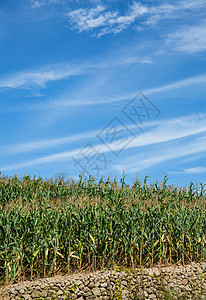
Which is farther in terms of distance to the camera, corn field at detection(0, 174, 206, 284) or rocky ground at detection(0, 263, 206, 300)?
corn field at detection(0, 174, 206, 284)

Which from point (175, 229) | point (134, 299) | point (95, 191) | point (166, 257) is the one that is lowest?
point (134, 299)

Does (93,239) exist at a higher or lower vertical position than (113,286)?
higher

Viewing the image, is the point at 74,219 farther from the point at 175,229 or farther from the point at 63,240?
the point at 175,229

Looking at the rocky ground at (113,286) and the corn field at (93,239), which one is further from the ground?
the corn field at (93,239)

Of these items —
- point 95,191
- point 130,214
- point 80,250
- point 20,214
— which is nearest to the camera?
point 80,250

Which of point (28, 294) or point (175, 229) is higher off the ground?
point (175, 229)

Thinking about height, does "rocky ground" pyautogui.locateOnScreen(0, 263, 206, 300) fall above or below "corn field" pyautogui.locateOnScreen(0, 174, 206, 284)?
below

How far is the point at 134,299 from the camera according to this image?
6.35 m

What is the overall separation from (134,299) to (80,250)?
1.38 metres

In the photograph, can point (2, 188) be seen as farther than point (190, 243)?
Yes

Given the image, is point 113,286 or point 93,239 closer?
point 113,286

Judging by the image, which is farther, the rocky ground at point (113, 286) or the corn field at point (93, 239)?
the corn field at point (93, 239)

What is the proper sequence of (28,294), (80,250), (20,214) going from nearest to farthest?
(28,294) → (80,250) → (20,214)

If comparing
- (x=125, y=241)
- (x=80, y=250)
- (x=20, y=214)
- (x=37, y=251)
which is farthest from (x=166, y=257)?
(x=20, y=214)
